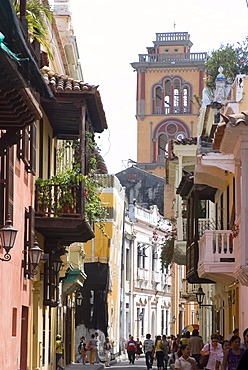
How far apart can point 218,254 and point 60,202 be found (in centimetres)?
418

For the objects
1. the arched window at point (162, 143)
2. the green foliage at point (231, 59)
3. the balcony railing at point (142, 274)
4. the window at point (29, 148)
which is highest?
the arched window at point (162, 143)

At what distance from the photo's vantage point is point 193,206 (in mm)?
27750

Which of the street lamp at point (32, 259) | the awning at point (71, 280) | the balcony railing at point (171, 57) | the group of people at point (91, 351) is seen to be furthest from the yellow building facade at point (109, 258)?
the balcony railing at point (171, 57)

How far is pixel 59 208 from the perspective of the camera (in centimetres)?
2180

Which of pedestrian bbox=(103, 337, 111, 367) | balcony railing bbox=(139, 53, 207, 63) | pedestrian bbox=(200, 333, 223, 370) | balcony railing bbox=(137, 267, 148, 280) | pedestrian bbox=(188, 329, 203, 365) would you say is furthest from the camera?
balcony railing bbox=(139, 53, 207, 63)

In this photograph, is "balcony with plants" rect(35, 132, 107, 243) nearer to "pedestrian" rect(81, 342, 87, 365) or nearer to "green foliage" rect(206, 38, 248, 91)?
"green foliage" rect(206, 38, 248, 91)

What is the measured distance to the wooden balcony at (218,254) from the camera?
73.7ft

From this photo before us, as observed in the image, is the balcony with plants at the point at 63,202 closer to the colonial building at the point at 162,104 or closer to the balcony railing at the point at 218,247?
the balcony railing at the point at 218,247

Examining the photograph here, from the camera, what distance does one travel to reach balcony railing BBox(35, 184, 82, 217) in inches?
855

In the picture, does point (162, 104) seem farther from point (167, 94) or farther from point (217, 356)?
point (217, 356)

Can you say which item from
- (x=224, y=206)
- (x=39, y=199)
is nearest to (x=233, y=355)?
(x=39, y=199)

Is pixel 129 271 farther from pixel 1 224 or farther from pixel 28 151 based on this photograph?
pixel 1 224

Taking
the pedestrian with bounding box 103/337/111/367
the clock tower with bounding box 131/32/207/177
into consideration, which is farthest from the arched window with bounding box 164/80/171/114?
the pedestrian with bounding box 103/337/111/367

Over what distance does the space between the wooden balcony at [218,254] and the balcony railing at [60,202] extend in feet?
11.3
